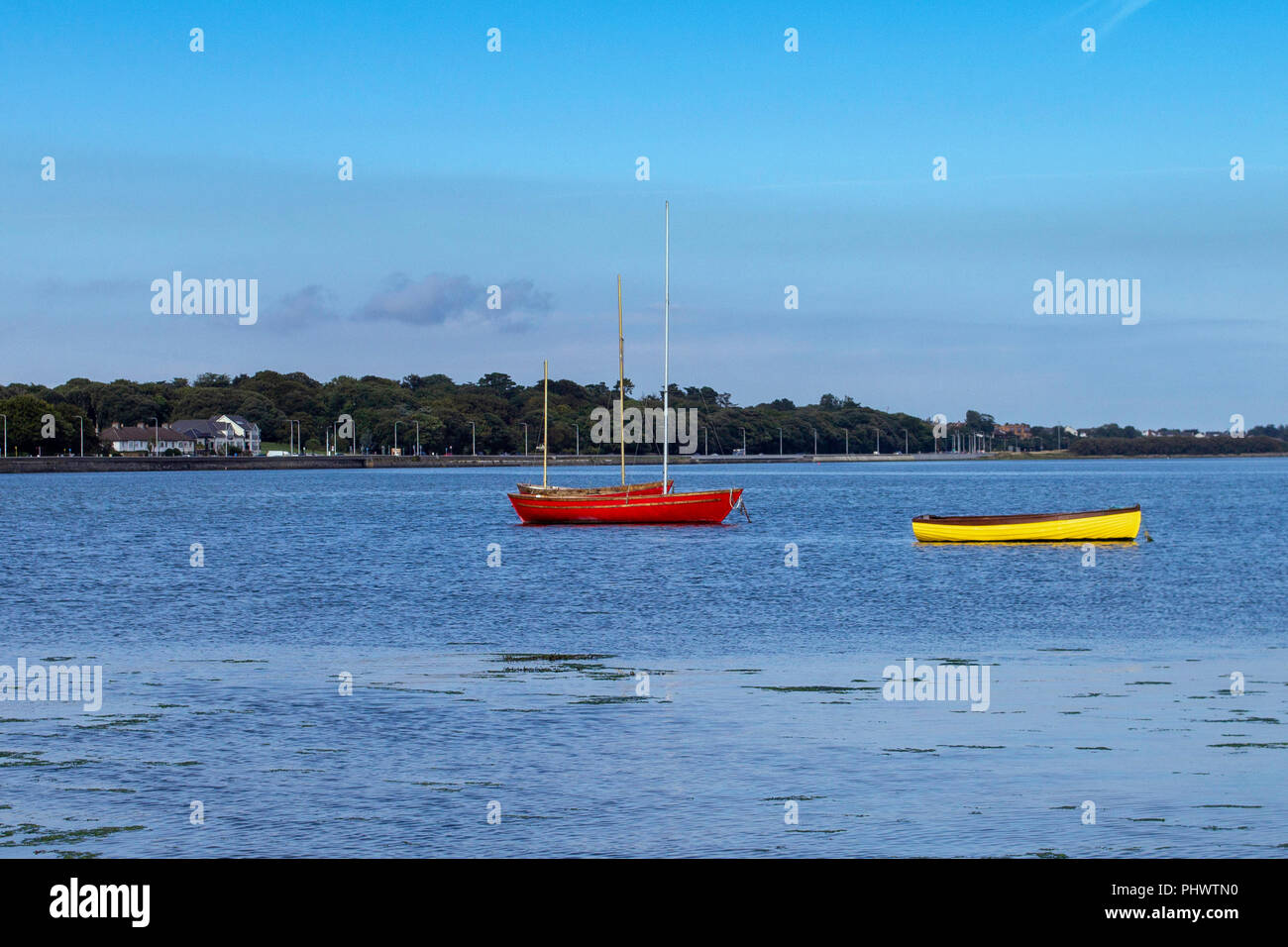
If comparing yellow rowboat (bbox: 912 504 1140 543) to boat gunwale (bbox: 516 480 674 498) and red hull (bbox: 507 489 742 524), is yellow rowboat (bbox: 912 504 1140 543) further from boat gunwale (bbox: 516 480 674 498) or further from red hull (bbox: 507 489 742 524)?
boat gunwale (bbox: 516 480 674 498)

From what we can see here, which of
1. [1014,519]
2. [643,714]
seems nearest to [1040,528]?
[1014,519]

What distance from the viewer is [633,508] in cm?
7606

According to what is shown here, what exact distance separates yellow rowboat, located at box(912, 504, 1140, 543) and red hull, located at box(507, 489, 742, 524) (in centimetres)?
1480

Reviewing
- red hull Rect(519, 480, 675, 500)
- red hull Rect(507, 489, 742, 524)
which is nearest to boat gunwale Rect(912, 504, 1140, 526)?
red hull Rect(507, 489, 742, 524)

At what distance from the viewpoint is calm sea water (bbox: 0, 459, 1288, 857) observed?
1364cm

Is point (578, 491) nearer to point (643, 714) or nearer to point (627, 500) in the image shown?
point (627, 500)

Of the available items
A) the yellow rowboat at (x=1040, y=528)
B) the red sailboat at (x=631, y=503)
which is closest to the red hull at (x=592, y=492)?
the red sailboat at (x=631, y=503)

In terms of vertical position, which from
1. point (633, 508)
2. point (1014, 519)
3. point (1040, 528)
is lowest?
point (1040, 528)

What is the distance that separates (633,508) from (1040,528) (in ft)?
74.7

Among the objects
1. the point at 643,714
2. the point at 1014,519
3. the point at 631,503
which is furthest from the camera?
the point at 631,503

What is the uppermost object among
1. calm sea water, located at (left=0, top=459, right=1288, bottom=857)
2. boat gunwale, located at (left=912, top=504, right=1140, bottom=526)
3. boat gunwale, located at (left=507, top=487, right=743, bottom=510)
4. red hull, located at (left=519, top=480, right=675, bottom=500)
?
red hull, located at (left=519, top=480, right=675, bottom=500)
